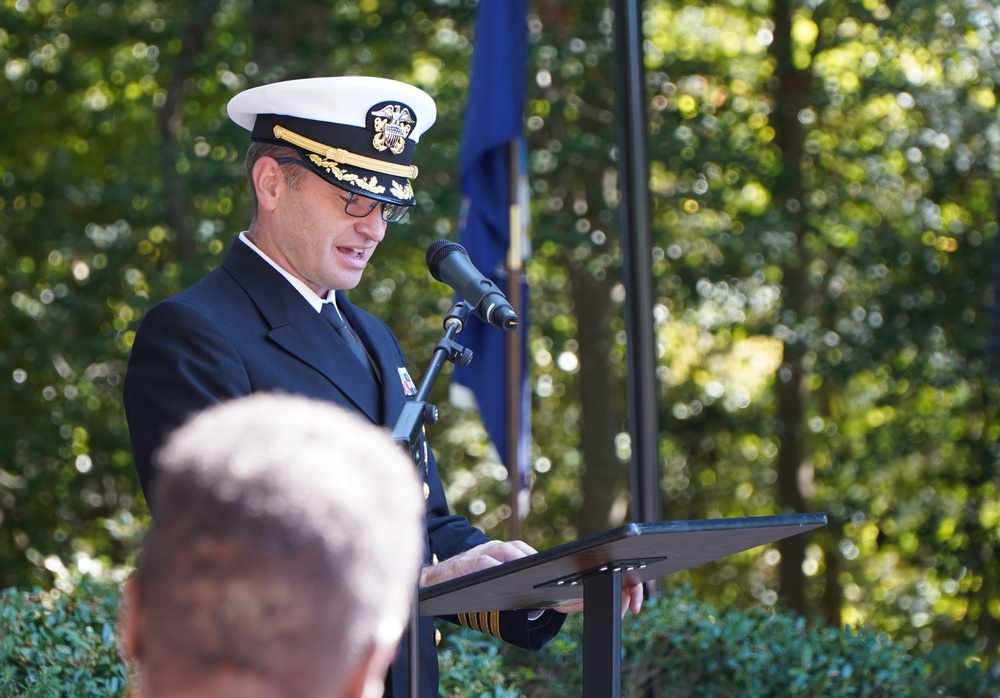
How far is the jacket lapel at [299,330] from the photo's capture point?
8.66 feet

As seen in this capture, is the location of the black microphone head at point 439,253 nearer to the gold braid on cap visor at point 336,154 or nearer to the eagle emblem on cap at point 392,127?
the gold braid on cap visor at point 336,154

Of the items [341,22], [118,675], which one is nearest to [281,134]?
[118,675]

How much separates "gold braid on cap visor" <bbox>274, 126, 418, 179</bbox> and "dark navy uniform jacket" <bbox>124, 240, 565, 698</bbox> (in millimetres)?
242

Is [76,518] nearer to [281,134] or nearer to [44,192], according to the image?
[44,192]

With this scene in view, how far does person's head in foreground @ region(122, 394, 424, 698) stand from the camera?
1.00 m

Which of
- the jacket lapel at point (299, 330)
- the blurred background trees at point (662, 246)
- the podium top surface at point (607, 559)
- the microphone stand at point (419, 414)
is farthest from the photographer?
the blurred background trees at point (662, 246)

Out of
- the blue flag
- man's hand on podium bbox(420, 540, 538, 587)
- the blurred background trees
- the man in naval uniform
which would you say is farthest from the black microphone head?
the blurred background trees

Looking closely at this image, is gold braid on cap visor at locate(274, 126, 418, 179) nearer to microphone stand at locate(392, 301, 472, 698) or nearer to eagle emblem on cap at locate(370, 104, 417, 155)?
eagle emblem on cap at locate(370, 104, 417, 155)

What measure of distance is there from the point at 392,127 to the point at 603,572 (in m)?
1.08

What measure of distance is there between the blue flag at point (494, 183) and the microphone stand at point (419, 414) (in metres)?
3.74

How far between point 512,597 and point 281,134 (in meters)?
1.08

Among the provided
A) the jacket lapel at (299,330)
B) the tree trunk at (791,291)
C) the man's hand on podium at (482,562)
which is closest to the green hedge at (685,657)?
the man's hand on podium at (482,562)

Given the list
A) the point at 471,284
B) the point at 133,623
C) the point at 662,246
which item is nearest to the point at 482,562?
the point at 471,284

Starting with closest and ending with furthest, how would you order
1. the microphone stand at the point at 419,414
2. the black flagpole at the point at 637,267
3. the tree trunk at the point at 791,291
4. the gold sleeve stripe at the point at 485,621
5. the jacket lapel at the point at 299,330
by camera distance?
the microphone stand at the point at 419,414 → the jacket lapel at the point at 299,330 → the gold sleeve stripe at the point at 485,621 → the black flagpole at the point at 637,267 → the tree trunk at the point at 791,291
